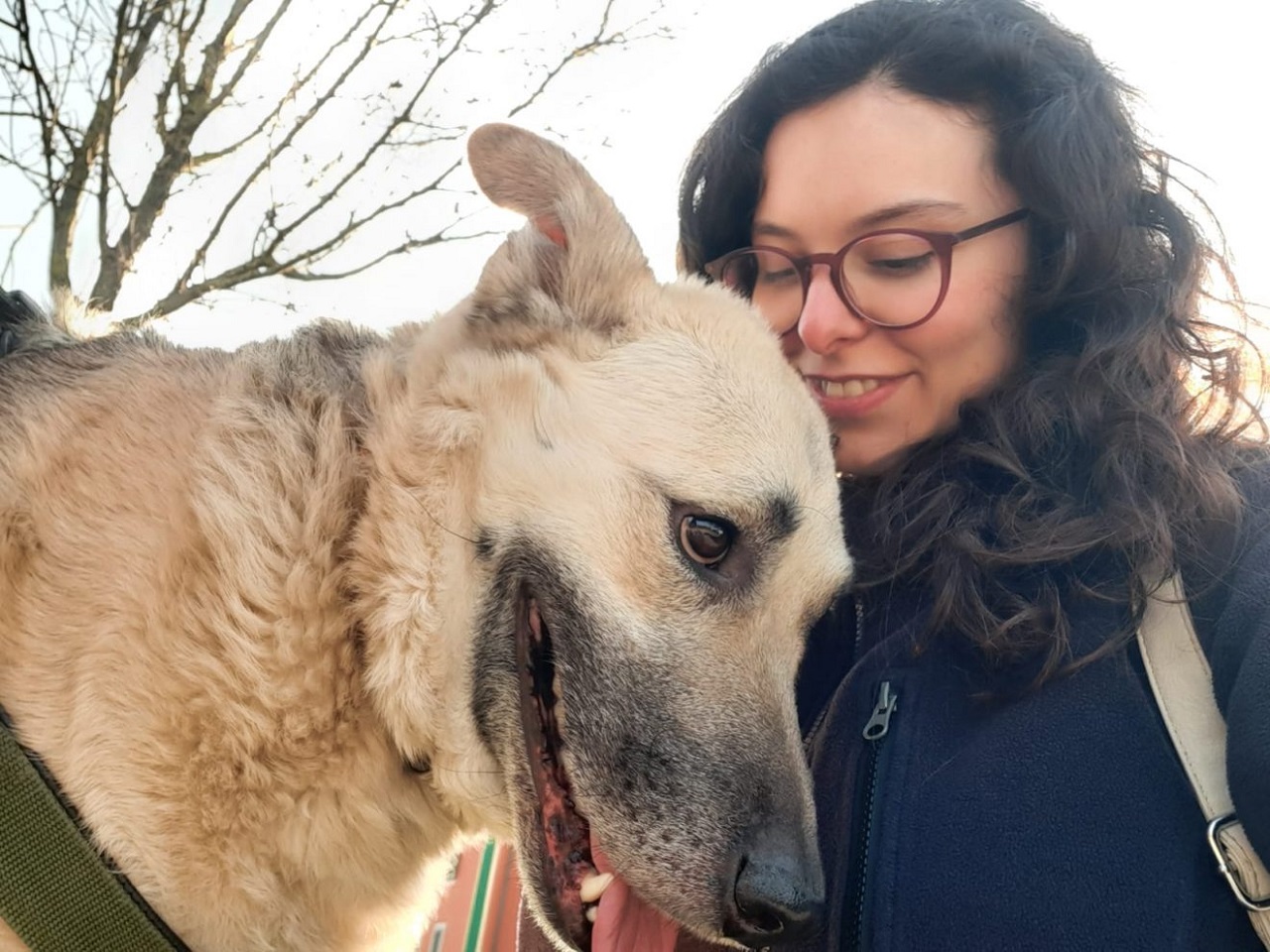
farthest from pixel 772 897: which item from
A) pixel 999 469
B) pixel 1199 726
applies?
pixel 999 469

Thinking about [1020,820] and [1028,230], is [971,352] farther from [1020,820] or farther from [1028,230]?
[1020,820]

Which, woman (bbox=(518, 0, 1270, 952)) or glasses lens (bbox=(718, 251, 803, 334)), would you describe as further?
glasses lens (bbox=(718, 251, 803, 334))

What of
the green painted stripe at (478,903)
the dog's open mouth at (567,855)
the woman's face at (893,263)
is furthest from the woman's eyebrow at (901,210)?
the green painted stripe at (478,903)

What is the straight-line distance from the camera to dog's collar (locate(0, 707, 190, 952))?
1.50 metres

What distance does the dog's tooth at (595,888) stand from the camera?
5.93 feet

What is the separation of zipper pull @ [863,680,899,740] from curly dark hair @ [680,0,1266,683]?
18cm

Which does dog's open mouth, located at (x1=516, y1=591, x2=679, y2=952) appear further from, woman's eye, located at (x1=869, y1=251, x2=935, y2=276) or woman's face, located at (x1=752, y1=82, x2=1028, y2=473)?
woman's eye, located at (x1=869, y1=251, x2=935, y2=276)

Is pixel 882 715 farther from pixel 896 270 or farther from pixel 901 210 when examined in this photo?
pixel 901 210

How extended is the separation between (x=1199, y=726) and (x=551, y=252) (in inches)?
65.7

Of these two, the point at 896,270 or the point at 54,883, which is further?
the point at 896,270

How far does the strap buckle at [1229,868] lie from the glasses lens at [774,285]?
1.56 meters

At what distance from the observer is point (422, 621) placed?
1817 mm

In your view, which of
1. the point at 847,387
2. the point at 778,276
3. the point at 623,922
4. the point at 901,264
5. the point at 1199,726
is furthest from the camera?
the point at 778,276

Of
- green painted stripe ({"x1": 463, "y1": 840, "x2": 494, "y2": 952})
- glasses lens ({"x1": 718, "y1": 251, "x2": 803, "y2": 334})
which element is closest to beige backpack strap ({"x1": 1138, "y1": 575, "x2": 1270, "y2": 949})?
glasses lens ({"x1": 718, "y1": 251, "x2": 803, "y2": 334})
